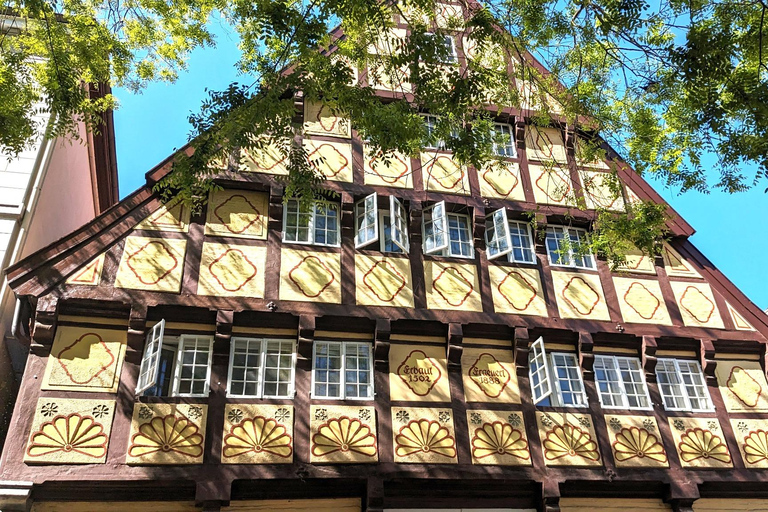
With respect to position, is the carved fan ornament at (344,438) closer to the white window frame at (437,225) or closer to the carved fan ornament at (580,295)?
the white window frame at (437,225)

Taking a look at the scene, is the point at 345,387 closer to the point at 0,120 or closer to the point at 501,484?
the point at 501,484

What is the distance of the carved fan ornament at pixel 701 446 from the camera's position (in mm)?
11285

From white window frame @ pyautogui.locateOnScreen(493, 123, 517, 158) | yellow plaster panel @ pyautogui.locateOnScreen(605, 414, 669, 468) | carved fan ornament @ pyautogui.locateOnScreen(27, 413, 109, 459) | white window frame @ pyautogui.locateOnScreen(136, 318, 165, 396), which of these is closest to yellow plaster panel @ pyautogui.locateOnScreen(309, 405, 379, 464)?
white window frame @ pyautogui.locateOnScreen(136, 318, 165, 396)

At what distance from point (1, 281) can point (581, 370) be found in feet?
31.7

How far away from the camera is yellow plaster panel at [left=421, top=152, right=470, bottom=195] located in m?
12.9

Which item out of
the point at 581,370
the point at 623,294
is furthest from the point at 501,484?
the point at 623,294

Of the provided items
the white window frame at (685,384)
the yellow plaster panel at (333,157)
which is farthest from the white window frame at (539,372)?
the yellow plaster panel at (333,157)

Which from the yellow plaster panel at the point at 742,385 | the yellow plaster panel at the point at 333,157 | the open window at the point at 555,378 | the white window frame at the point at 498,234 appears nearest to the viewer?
the open window at the point at 555,378

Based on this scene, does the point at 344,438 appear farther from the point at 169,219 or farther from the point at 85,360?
the point at 169,219

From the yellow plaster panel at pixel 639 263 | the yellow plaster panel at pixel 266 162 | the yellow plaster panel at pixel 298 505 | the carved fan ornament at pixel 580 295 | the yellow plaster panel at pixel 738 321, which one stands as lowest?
the yellow plaster panel at pixel 298 505

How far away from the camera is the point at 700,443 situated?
11406 mm

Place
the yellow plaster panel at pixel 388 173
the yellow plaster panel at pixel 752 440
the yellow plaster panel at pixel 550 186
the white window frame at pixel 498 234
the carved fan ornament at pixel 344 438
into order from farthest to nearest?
the yellow plaster panel at pixel 550 186 < the yellow plaster panel at pixel 388 173 < the white window frame at pixel 498 234 < the yellow plaster panel at pixel 752 440 < the carved fan ornament at pixel 344 438

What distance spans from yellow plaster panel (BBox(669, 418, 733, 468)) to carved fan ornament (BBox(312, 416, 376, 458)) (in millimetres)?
5335

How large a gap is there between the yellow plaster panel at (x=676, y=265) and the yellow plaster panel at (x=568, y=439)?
3.75 m
